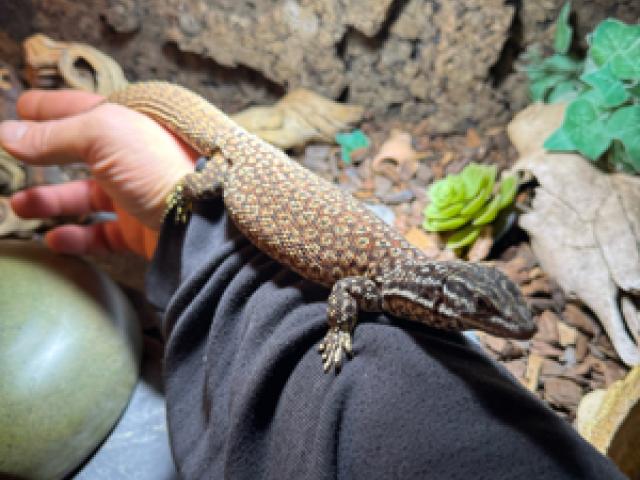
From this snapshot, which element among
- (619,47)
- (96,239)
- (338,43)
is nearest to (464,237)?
(619,47)

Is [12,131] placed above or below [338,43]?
below

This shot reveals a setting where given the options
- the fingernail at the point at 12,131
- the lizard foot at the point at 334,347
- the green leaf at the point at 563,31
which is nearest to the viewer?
the lizard foot at the point at 334,347

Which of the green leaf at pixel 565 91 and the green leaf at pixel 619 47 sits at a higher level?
the green leaf at pixel 619 47

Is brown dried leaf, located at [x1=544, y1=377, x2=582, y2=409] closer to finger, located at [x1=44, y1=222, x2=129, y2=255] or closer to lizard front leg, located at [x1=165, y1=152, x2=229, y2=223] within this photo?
lizard front leg, located at [x1=165, y1=152, x2=229, y2=223]

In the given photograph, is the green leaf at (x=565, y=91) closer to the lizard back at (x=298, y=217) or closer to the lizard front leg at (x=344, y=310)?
the lizard back at (x=298, y=217)

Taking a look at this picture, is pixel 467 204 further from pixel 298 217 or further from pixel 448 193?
pixel 298 217

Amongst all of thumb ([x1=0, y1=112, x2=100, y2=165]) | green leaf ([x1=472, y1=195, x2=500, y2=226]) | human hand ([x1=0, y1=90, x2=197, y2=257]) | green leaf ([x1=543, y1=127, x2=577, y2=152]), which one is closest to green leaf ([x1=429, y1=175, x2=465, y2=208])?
green leaf ([x1=472, y1=195, x2=500, y2=226])

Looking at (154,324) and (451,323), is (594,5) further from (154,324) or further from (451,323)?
(154,324)

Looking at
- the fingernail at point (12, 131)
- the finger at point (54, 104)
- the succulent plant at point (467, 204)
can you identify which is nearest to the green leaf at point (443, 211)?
the succulent plant at point (467, 204)
